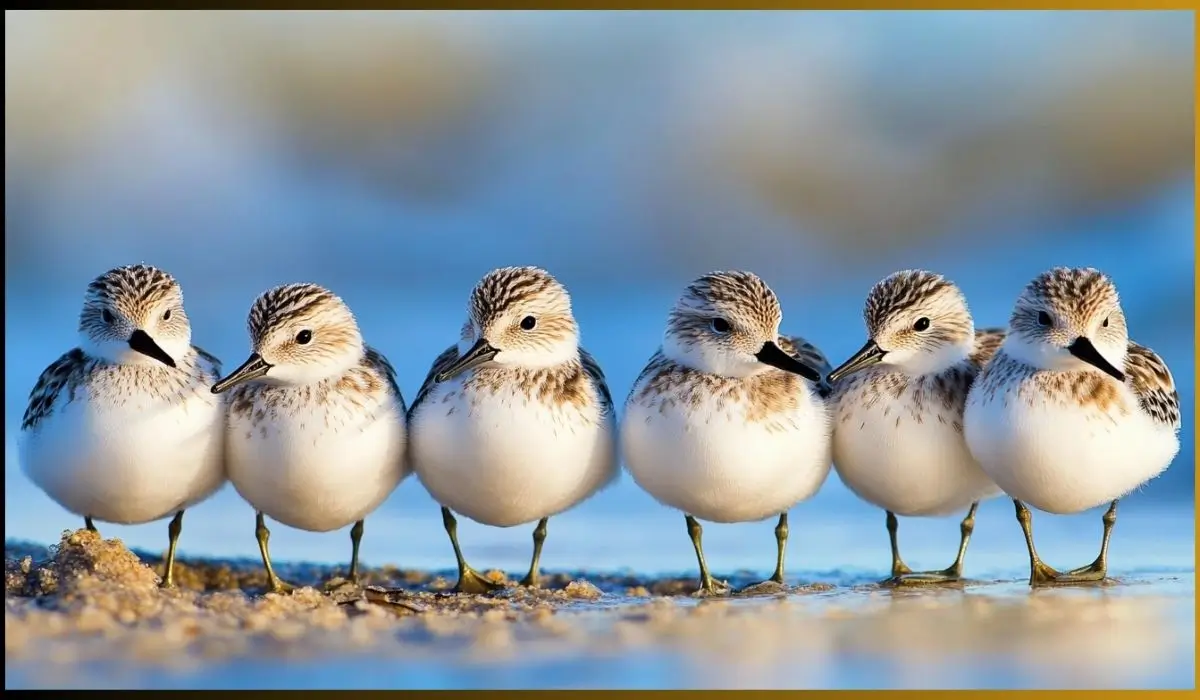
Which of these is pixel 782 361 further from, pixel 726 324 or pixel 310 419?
pixel 310 419

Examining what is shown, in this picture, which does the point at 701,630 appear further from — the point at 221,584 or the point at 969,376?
the point at 221,584

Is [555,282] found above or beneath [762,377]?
above

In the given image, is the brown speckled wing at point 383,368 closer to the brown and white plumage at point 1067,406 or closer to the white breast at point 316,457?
the white breast at point 316,457

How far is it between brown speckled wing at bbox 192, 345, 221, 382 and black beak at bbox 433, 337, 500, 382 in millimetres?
1089

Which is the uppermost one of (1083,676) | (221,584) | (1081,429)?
(1081,429)

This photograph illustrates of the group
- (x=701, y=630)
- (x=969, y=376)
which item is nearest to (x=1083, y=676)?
(x=701, y=630)

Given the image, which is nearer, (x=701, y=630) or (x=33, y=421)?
(x=701, y=630)

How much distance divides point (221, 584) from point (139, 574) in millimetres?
1772

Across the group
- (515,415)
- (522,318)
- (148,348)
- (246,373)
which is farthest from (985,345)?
(148,348)

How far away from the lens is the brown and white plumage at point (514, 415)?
6.68 meters

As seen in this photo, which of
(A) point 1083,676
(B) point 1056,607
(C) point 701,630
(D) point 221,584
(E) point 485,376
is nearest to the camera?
(A) point 1083,676

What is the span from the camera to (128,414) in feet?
22.0

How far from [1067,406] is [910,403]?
69 cm

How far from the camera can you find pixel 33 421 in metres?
7.00
